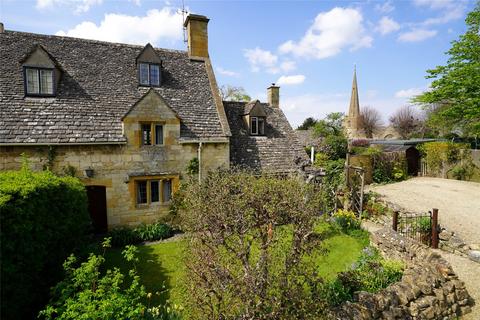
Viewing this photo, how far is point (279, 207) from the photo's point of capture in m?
5.91

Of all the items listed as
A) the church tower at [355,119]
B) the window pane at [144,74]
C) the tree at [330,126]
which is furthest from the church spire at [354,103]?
the window pane at [144,74]

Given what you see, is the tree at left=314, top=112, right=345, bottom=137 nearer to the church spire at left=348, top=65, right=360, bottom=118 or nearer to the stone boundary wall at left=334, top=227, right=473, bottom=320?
the stone boundary wall at left=334, top=227, right=473, bottom=320

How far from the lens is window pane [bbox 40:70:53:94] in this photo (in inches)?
512

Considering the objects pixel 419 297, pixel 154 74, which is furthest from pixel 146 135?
pixel 419 297

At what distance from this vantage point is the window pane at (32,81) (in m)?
12.8

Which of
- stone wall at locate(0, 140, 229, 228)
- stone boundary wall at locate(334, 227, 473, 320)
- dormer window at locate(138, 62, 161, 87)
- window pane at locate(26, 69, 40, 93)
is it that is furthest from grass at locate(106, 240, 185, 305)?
dormer window at locate(138, 62, 161, 87)

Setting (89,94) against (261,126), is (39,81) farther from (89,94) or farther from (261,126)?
(261,126)

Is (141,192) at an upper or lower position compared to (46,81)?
lower

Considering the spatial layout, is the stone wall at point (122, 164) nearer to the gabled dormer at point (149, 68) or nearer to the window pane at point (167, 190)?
the window pane at point (167, 190)

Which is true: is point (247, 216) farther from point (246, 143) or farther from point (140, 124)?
point (246, 143)

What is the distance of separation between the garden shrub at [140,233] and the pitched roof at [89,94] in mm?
4374

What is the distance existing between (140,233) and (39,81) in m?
8.88

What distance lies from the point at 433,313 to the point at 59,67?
18647 millimetres

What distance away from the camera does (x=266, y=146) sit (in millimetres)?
17469
